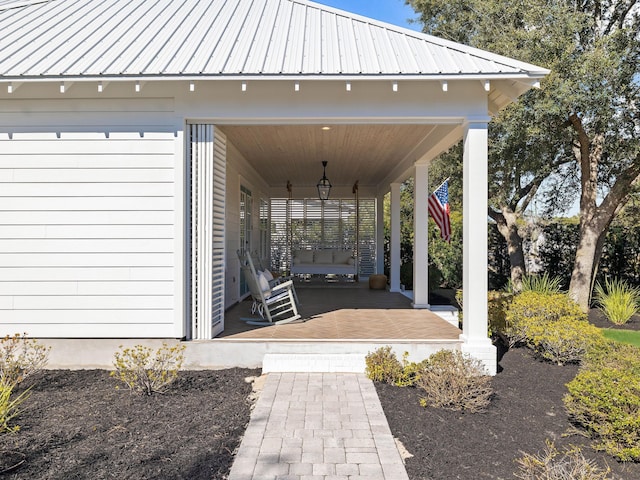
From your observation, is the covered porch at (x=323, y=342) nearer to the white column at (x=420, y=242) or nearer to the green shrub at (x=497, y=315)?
the green shrub at (x=497, y=315)

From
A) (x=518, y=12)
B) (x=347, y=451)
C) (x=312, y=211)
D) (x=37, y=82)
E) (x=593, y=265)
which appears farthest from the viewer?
(x=312, y=211)

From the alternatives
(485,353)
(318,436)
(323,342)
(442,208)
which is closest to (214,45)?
(323,342)

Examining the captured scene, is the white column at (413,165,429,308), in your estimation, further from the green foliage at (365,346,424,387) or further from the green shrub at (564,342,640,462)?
the green shrub at (564,342,640,462)

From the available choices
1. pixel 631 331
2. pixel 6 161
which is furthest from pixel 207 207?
pixel 631 331

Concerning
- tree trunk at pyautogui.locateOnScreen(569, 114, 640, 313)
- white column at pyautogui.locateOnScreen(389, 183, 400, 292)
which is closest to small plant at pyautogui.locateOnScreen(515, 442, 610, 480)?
tree trunk at pyautogui.locateOnScreen(569, 114, 640, 313)

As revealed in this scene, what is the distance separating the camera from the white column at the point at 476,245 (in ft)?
15.9

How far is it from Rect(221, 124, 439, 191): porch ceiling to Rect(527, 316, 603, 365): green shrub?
2.88m

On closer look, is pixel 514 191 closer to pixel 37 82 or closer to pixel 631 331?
pixel 631 331

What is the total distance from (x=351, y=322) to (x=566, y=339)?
8.81 feet

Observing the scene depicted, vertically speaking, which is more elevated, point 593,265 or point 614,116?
point 614,116

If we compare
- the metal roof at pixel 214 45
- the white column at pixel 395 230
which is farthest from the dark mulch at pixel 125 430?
the white column at pixel 395 230

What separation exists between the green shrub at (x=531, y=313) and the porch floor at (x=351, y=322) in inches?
32.3

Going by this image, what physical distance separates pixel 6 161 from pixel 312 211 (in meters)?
8.85

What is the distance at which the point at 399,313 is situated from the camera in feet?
23.8
